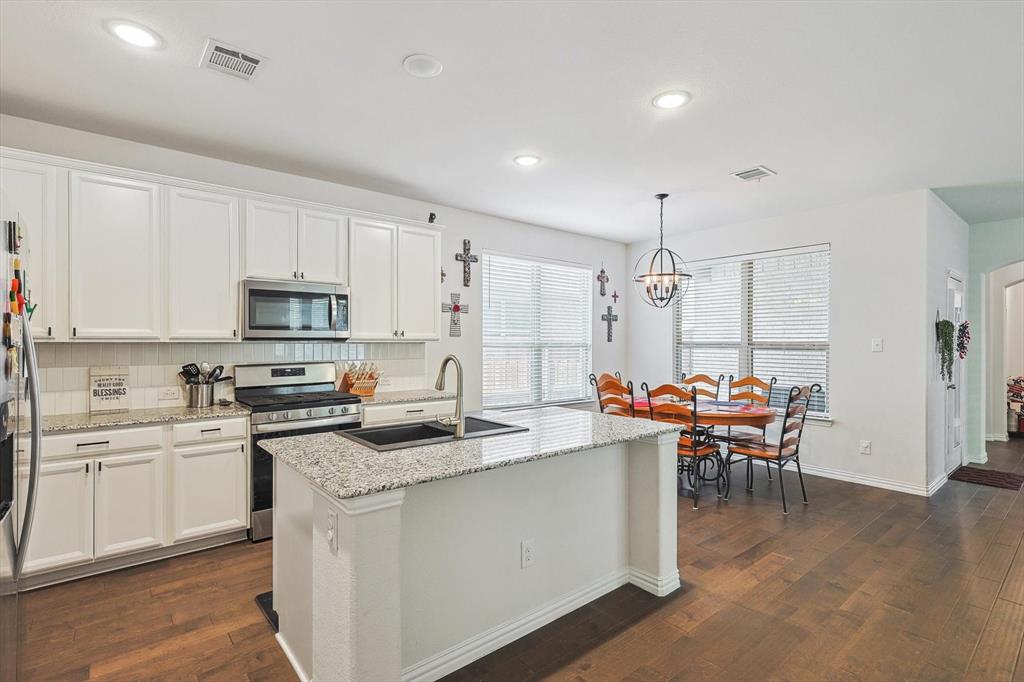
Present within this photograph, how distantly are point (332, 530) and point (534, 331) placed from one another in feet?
14.5

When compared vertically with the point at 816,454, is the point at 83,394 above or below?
above

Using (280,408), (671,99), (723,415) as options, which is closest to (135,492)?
(280,408)

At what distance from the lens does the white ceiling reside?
2.15 m

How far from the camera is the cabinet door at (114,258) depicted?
9.91ft

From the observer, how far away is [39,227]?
288 cm

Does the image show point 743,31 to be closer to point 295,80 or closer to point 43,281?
point 295,80

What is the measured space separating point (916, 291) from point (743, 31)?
3585 mm

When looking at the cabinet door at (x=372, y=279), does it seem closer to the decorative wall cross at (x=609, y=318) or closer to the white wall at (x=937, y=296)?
the decorative wall cross at (x=609, y=318)

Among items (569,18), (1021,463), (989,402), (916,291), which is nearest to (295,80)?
(569,18)

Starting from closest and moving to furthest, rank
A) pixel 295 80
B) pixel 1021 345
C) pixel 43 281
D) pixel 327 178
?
pixel 295 80, pixel 43 281, pixel 327 178, pixel 1021 345

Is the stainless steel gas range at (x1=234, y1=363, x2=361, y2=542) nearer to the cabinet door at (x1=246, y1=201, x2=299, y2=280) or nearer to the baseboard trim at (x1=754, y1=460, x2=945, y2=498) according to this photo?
the cabinet door at (x1=246, y1=201, x2=299, y2=280)

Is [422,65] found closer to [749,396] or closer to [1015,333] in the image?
[749,396]

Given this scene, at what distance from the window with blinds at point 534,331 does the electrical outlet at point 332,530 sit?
12.2ft

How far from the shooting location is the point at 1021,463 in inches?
228
